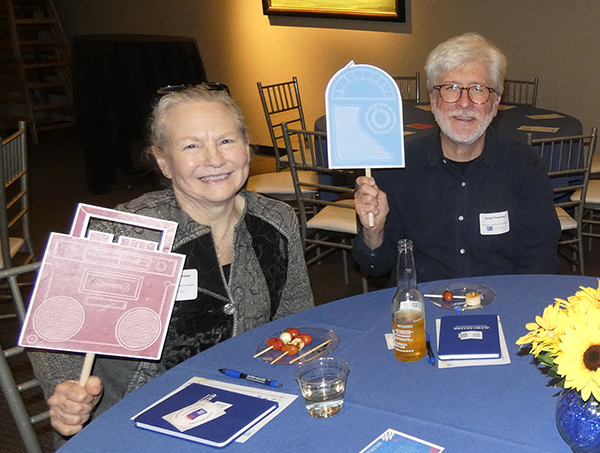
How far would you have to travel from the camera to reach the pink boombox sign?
1233 mm

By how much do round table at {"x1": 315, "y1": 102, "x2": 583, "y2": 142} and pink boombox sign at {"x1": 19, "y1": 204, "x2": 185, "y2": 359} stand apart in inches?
89.9

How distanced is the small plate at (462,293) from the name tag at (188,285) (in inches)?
24.3

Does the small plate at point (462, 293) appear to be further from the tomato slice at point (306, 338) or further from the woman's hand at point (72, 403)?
the woman's hand at point (72, 403)

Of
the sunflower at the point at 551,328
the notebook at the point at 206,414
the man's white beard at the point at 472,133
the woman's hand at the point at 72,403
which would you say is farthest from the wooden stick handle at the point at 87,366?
the man's white beard at the point at 472,133

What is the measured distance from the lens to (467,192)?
222cm

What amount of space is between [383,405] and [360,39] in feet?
18.7

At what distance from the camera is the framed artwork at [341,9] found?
612cm

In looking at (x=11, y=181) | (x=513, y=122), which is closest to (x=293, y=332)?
(x=11, y=181)

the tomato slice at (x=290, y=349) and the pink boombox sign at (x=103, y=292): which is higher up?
the pink boombox sign at (x=103, y=292)

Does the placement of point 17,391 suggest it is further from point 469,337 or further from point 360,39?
point 360,39

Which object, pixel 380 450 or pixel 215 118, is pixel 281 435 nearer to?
pixel 380 450

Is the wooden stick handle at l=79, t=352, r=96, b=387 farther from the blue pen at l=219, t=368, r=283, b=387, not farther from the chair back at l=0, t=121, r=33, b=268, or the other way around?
the chair back at l=0, t=121, r=33, b=268

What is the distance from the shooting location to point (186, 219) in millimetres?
1753

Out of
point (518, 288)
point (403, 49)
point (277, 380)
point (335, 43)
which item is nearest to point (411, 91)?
point (403, 49)
